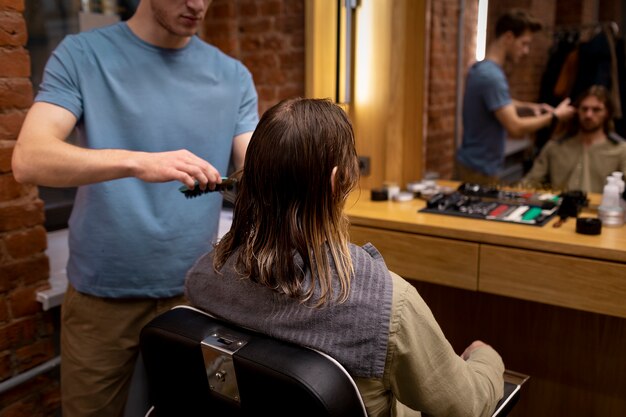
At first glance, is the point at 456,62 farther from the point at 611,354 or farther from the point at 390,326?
the point at 390,326

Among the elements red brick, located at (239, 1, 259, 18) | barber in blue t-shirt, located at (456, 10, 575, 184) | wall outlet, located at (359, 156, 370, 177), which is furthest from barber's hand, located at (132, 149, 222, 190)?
red brick, located at (239, 1, 259, 18)

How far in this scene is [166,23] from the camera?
152cm

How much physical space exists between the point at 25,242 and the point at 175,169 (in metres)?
0.82

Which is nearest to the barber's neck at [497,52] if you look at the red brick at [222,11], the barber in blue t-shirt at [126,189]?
the red brick at [222,11]

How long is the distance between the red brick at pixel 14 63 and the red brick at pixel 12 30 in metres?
0.02

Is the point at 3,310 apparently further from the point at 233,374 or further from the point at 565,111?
the point at 565,111

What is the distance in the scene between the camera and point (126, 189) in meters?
1.52

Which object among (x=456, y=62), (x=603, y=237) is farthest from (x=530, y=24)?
(x=603, y=237)

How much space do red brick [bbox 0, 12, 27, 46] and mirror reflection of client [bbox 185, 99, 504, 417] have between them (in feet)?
3.41

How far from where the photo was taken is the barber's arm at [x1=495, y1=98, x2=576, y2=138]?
2336 mm

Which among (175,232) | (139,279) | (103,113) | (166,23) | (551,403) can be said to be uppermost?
(166,23)

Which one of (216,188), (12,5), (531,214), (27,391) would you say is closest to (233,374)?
(216,188)

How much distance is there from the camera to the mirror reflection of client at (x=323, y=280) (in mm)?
1007

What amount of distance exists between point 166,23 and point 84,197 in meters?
0.50
